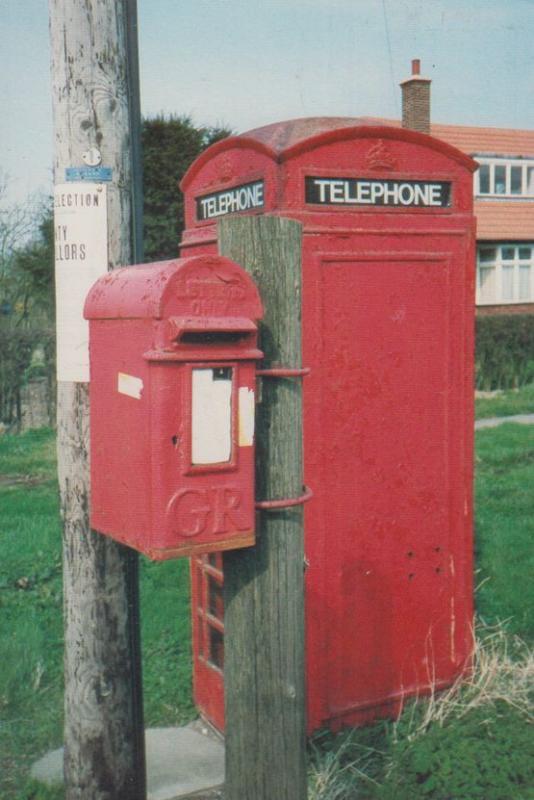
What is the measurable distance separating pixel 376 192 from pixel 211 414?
1.96 metres

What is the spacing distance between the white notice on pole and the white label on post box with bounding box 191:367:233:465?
88 cm

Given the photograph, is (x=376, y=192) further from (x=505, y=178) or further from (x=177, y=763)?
(x=505, y=178)

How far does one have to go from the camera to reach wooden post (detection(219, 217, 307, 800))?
2480 millimetres

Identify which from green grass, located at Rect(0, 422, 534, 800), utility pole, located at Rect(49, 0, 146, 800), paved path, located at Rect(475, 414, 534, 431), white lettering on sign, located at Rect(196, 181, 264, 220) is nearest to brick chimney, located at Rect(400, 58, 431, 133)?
paved path, located at Rect(475, 414, 534, 431)

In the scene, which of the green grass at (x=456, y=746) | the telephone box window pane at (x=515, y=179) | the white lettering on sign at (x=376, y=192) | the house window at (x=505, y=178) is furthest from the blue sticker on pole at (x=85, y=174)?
the telephone box window pane at (x=515, y=179)

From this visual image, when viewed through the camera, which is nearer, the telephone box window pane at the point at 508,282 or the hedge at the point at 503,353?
the hedge at the point at 503,353

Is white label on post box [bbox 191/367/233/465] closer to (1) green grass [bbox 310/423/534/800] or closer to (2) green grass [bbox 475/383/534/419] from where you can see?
(1) green grass [bbox 310/423/534/800]

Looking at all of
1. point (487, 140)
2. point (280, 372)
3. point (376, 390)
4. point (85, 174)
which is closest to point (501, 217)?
point (487, 140)

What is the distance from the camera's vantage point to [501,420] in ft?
46.1

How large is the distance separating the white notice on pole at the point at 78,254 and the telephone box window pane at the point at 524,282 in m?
28.8

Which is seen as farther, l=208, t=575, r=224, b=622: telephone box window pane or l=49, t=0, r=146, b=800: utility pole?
l=208, t=575, r=224, b=622: telephone box window pane

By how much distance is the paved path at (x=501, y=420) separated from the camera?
526 inches

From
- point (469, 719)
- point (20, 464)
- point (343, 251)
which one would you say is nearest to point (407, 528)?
point (469, 719)

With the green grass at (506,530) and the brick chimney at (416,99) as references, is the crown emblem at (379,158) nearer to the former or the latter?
the green grass at (506,530)
